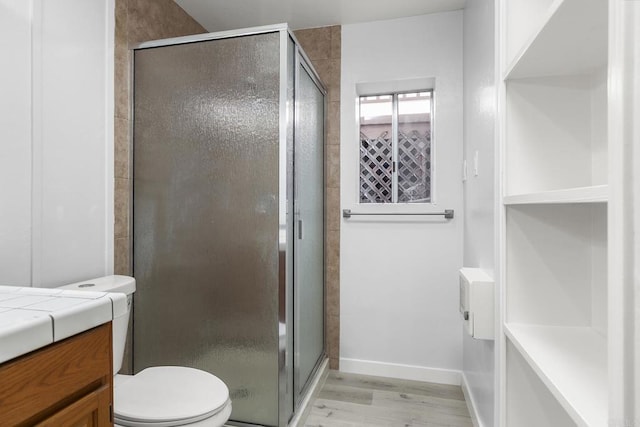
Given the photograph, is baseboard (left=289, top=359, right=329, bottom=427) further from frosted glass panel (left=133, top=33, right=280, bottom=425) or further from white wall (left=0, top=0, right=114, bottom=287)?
white wall (left=0, top=0, right=114, bottom=287)

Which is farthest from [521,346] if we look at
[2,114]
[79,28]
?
[79,28]

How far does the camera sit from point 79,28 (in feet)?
5.04

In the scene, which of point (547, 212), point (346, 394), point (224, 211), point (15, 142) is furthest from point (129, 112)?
point (346, 394)

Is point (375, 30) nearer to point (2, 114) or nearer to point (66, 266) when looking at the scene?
point (2, 114)

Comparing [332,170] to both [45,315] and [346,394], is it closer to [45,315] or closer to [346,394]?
[346,394]

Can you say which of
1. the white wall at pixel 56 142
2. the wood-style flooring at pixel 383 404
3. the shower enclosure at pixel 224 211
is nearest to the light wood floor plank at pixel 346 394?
the wood-style flooring at pixel 383 404

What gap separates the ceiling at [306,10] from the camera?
2.20m

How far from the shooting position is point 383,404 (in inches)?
80.9

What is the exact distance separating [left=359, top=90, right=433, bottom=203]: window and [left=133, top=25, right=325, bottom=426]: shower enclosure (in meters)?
0.87

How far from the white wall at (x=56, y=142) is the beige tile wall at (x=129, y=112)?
0.06 meters

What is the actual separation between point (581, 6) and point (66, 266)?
6.22ft

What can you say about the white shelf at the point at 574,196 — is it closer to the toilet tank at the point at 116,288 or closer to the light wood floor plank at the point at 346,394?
the toilet tank at the point at 116,288

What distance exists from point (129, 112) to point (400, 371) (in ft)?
7.46

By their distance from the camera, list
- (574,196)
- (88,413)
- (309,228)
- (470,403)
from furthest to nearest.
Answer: (309,228), (470,403), (88,413), (574,196)
